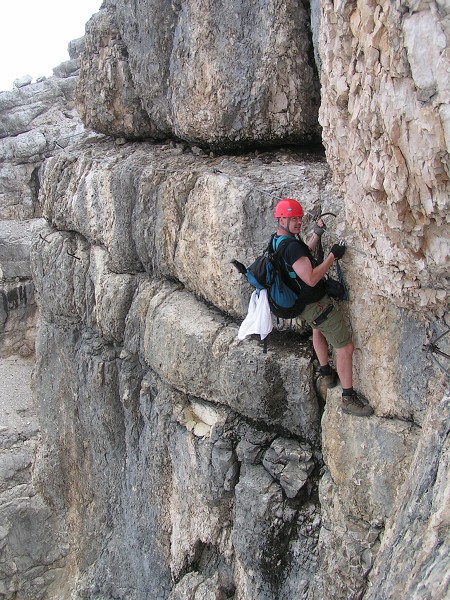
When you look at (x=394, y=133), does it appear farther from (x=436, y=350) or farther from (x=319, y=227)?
(x=319, y=227)

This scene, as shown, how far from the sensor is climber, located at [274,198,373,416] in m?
7.43

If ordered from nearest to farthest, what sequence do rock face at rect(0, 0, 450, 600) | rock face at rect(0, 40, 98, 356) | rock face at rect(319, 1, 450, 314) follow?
rock face at rect(319, 1, 450, 314)
rock face at rect(0, 0, 450, 600)
rock face at rect(0, 40, 98, 356)

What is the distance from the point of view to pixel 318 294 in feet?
25.6

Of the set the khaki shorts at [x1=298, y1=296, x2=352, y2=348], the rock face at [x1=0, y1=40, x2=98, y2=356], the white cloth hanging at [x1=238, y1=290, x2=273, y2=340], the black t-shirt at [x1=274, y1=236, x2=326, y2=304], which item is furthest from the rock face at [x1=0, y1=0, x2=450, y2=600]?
the rock face at [x1=0, y1=40, x2=98, y2=356]

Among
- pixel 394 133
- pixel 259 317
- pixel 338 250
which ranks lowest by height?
pixel 259 317

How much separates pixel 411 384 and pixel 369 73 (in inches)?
144

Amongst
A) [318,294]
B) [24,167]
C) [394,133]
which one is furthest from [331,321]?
[24,167]

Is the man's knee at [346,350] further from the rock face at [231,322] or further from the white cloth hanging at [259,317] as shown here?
the white cloth hanging at [259,317]

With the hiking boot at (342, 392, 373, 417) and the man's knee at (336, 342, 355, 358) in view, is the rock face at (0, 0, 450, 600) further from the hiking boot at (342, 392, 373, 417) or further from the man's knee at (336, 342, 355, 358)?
the man's knee at (336, 342, 355, 358)

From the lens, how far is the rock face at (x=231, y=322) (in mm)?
5512

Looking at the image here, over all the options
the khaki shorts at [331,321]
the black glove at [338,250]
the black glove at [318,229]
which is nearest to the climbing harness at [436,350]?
the khaki shorts at [331,321]

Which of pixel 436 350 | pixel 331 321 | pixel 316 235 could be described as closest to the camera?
pixel 436 350

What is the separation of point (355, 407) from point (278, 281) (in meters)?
1.98

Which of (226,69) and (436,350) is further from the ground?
(226,69)
